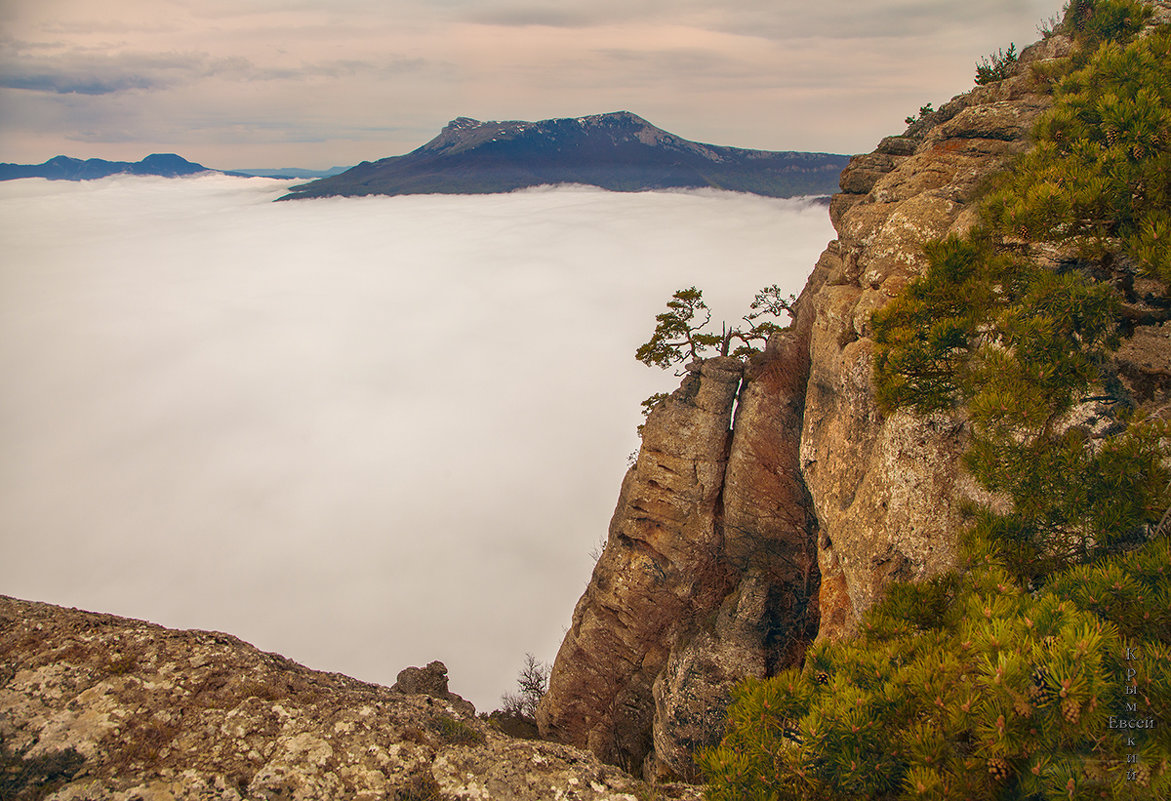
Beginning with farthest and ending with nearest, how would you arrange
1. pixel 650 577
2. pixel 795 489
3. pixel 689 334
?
1. pixel 689 334
2. pixel 650 577
3. pixel 795 489

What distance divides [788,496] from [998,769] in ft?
49.8

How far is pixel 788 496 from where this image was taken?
65.0 ft

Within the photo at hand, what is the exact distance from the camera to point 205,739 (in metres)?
9.61

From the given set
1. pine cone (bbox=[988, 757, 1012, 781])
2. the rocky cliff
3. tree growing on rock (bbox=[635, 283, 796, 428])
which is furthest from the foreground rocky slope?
tree growing on rock (bbox=[635, 283, 796, 428])

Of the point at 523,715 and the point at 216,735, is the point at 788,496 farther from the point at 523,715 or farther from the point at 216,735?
the point at 523,715

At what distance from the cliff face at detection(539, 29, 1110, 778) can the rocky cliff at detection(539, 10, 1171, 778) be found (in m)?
0.05

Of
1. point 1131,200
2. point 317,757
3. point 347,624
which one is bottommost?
point 347,624

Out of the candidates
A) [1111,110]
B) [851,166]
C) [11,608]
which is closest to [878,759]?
[1111,110]

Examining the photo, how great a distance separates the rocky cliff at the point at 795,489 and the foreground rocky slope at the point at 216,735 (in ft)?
14.7

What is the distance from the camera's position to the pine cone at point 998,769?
4887 mm

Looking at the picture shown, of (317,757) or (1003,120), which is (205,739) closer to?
(317,757)

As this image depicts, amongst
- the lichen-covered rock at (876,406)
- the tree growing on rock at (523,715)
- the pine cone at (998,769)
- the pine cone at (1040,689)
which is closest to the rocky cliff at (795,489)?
the lichen-covered rock at (876,406)

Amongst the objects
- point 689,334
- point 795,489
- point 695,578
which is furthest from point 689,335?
point 695,578

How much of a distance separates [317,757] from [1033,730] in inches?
393
